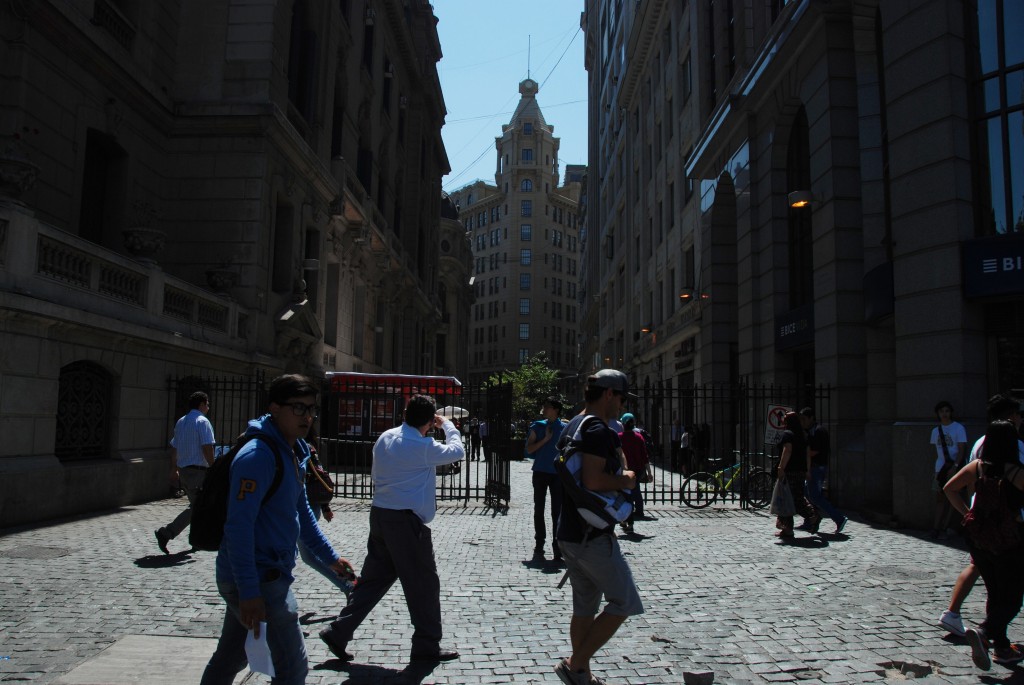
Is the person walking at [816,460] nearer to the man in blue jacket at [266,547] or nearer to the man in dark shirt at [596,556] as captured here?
the man in dark shirt at [596,556]

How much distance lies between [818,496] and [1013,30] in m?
7.64

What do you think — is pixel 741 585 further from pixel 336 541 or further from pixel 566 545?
pixel 336 541

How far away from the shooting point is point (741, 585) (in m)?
7.56

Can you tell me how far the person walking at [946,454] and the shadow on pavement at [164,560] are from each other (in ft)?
31.8

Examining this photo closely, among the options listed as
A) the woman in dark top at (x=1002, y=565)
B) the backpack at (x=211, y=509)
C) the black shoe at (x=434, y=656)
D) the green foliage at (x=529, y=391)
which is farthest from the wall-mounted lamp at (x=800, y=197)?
the green foliage at (x=529, y=391)

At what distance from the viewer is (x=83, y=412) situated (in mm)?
12391

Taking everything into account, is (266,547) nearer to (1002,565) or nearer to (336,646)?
(336,646)

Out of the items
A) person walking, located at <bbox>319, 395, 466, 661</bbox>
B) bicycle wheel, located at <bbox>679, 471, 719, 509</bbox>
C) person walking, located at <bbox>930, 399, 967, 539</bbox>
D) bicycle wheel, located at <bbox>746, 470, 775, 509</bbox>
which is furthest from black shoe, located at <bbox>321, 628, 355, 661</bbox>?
bicycle wheel, located at <bbox>746, 470, 775, 509</bbox>

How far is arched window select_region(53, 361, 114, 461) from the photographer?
11.9 meters

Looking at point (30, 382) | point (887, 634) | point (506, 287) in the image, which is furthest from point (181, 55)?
point (506, 287)

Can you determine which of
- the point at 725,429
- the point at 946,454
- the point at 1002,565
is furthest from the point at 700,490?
the point at 1002,565

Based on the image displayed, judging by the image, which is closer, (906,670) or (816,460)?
(906,670)

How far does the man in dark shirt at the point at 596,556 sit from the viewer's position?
14.3 feet

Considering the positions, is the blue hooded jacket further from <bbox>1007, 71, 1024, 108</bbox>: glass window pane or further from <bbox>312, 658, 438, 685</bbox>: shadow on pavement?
<bbox>1007, 71, 1024, 108</bbox>: glass window pane
